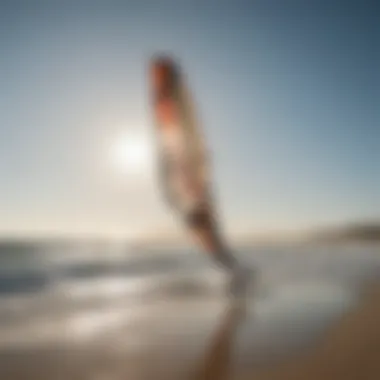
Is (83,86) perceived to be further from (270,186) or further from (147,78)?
(270,186)

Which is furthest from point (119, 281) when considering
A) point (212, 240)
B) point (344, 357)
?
point (344, 357)

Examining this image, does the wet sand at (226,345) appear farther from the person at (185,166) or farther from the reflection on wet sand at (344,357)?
the person at (185,166)

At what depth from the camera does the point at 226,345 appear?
1524mm

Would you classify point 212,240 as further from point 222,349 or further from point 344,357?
point 344,357

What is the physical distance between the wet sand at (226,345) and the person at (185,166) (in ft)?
0.39

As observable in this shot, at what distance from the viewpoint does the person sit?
156 cm

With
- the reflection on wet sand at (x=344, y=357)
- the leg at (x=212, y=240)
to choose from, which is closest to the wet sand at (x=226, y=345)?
the reflection on wet sand at (x=344, y=357)

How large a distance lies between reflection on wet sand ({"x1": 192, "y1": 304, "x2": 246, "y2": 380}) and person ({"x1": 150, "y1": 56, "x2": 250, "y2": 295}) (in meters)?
0.06

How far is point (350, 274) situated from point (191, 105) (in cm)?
66

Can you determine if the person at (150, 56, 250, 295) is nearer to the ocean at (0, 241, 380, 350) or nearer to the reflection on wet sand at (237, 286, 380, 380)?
the ocean at (0, 241, 380, 350)

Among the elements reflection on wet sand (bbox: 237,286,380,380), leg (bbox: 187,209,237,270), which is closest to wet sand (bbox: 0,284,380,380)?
reflection on wet sand (bbox: 237,286,380,380)

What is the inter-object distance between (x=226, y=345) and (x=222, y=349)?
16 mm

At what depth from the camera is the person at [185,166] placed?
1.56 m

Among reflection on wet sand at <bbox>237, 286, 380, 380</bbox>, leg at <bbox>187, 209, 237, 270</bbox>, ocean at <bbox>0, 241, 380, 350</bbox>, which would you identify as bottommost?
reflection on wet sand at <bbox>237, 286, 380, 380</bbox>
